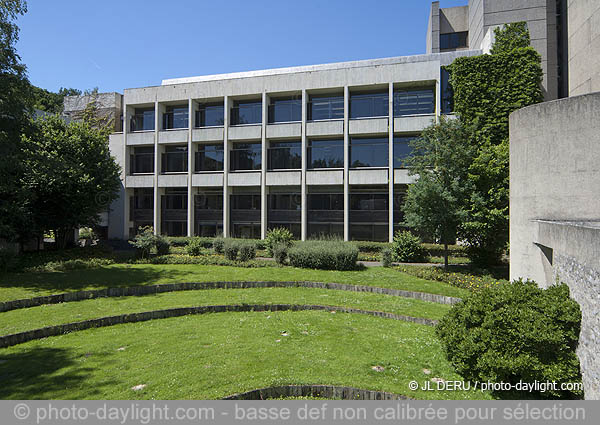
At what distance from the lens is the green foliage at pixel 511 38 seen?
27000 millimetres

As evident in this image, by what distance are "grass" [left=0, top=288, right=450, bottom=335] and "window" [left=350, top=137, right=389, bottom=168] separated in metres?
17.9

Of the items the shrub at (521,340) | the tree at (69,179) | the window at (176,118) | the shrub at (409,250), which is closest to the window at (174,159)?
the window at (176,118)

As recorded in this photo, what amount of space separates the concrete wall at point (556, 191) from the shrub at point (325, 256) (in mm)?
9451

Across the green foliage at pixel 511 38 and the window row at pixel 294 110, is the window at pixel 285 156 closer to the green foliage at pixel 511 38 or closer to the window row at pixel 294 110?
the window row at pixel 294 110

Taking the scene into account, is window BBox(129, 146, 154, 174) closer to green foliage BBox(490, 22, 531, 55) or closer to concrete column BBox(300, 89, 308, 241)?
concrete column BBox(300, 89, 308, 241)

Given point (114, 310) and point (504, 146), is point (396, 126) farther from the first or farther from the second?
point (114, 310)

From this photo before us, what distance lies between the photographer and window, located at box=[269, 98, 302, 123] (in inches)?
1345

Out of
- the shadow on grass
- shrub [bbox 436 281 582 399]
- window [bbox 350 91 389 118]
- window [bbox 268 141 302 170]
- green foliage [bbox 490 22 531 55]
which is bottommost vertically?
the shadow on grass

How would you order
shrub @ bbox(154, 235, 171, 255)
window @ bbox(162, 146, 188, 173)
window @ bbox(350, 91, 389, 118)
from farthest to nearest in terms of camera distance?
window @ bbox(162, 146, 188, 173) → window @ bbox(350, 91, 389, 118) → shrub @ bbox(154, 235, 171, 255)

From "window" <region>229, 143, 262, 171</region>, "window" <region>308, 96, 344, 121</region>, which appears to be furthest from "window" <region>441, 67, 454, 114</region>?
"window" <region>229, 143, 262, 171</region>

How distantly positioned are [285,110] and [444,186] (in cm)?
1893

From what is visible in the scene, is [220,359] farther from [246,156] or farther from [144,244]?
[246,156]

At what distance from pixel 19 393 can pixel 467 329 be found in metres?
9.50
